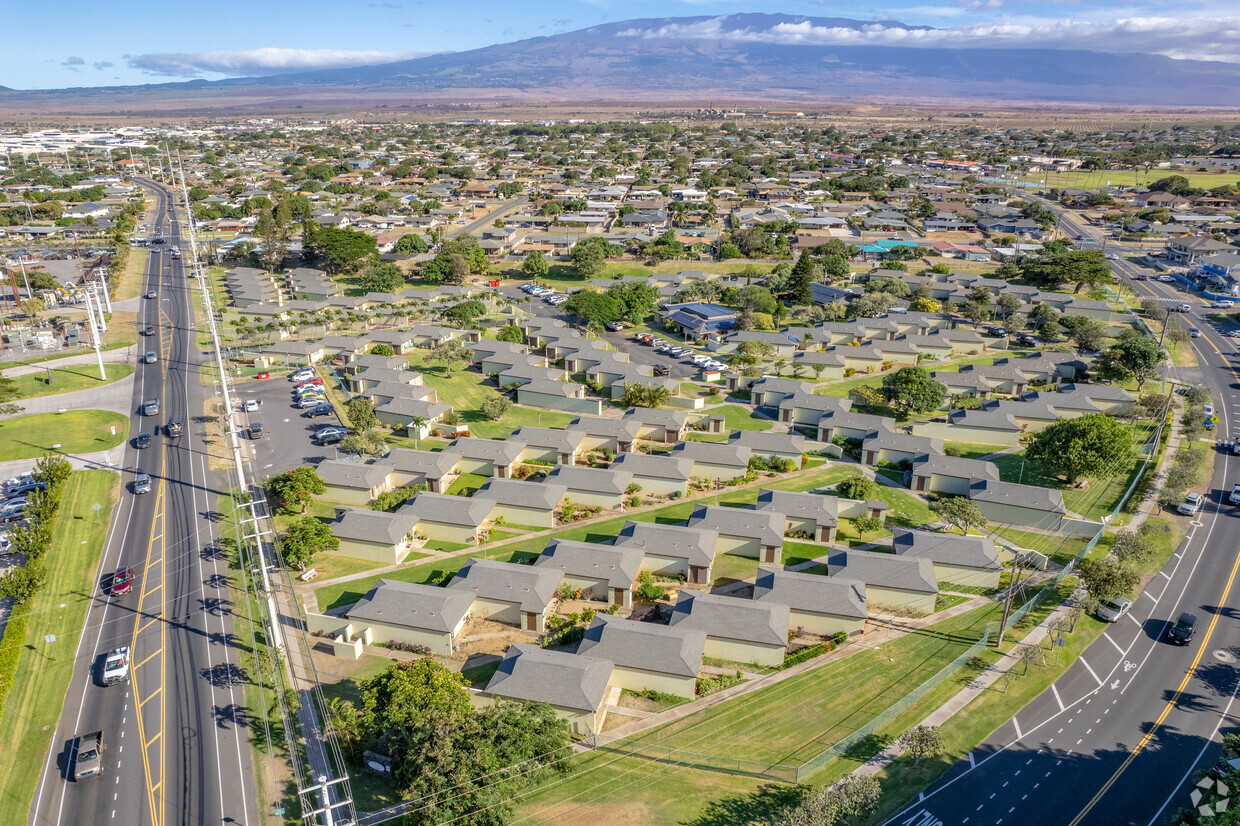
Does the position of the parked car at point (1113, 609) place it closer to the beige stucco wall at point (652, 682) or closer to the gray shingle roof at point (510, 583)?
the beige stucco wall at point (652, 682)

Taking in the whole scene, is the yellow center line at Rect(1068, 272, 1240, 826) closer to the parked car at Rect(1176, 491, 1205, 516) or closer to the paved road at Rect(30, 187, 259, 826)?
the parked car at Rect(1176, 491, 1205, 516)

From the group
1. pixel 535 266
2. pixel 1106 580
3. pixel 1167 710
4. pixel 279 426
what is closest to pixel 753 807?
pixel 1167 710

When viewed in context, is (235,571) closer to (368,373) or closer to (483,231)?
(368,373)

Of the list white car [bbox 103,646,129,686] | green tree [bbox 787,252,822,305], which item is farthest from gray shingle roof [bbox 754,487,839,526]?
green tree [bbox 787,252,822,305]

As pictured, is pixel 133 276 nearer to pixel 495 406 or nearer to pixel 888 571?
pixel 495 406

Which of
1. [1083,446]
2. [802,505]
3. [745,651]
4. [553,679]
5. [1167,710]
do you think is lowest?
[1167,710]

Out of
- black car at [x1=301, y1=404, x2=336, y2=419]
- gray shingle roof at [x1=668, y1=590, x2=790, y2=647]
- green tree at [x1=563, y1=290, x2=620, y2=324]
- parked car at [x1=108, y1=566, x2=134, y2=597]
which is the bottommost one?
parked car at [x1=108, y1=566, x2=134, y2=597]

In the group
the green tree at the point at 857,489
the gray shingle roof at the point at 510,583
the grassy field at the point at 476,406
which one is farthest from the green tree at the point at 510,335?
the gray shingle roof at the point at 510,583
